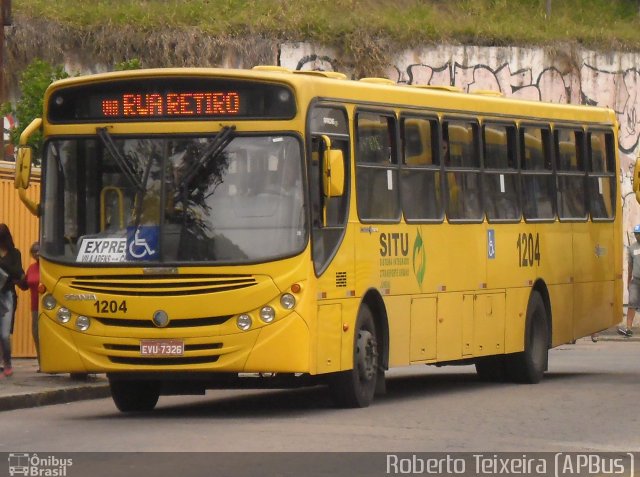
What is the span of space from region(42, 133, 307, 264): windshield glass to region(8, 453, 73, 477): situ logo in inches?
126

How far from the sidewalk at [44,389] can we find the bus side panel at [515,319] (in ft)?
14.2

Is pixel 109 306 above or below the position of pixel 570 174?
below

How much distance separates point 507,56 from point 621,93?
2404mm

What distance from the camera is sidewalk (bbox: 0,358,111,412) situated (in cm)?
1658

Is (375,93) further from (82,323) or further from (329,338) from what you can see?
(82,323)

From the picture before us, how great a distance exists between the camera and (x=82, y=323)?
14898mm

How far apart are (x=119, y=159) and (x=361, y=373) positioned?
2.90 m

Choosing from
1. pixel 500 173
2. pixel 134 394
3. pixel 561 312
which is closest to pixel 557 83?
pixel 561 312

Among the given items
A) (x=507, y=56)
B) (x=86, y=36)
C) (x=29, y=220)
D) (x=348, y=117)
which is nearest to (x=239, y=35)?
(x=86, y=36)

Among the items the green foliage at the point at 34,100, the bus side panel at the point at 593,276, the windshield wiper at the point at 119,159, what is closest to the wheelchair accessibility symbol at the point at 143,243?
the windshield wiper at the point at 119,159

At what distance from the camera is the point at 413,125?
56.0 feet

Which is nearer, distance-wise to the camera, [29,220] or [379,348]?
[379,348]

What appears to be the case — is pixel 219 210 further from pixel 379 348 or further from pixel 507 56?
pixel 507 56

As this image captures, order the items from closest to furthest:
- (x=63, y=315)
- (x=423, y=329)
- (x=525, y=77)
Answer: (x=63, y=315) → (x=423, y=329) → (x=525, y=77)
